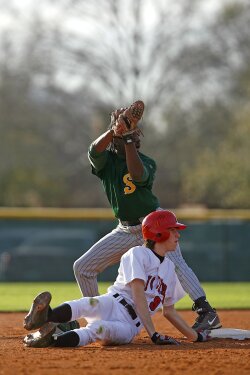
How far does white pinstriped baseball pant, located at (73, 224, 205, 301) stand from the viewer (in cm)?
703

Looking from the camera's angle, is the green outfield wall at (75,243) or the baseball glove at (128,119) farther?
the green outfield wall at (75,243)

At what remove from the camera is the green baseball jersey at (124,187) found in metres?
6.96

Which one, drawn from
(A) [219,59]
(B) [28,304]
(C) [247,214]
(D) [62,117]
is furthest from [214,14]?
(B) [28,304]

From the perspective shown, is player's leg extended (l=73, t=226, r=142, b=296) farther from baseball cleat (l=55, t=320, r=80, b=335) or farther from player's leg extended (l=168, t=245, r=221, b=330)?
baseball cleat (l=55, t=320, r=80, b=335)

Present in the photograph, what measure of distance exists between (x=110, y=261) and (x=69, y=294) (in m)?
5.71

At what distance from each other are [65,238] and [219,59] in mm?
15518

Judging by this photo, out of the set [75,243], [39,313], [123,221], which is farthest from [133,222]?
[75,243]

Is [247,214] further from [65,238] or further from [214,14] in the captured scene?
[214,14]

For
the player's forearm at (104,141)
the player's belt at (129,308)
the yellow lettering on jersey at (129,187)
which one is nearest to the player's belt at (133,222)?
the yellow lettering on jersey at (129,187)

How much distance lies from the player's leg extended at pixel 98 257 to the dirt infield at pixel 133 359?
1.87 feet

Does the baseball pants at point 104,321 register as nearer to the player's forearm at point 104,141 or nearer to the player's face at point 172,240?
the player's face at point 172,240

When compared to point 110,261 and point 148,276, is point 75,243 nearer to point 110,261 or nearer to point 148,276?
point 110,261

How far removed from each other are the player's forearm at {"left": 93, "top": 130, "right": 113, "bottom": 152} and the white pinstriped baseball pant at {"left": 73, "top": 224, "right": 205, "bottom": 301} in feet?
2.13

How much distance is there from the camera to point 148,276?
627cm
